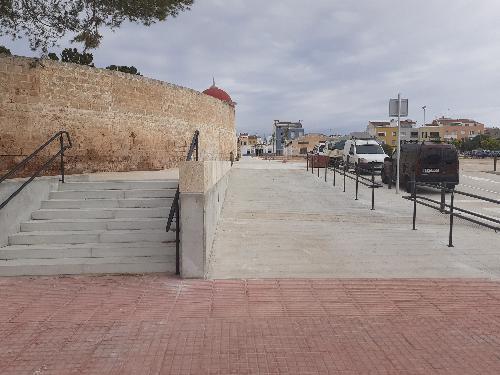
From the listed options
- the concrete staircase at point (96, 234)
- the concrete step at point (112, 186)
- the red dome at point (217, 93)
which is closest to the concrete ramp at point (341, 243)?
the concrete staircase at point (96, 234)

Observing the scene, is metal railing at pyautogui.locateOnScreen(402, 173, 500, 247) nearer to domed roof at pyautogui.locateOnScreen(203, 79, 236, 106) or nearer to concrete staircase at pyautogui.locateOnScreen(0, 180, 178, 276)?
concrete staircase at pyautogui.locateOnScreen(0, 180, 178, 276)

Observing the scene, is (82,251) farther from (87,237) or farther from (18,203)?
(18,203)

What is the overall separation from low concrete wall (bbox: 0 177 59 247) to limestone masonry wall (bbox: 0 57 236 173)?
556 centimetres

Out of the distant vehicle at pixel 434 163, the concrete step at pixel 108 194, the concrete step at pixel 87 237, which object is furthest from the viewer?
the distant vehicle at pixel 434 163

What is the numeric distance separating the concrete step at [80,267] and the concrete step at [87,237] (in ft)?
1.82

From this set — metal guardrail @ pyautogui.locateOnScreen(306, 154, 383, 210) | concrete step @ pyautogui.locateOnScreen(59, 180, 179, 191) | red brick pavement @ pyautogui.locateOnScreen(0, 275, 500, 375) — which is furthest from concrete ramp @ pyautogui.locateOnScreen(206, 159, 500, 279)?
concrete step @ pyautogui.locateOnScreen(59, 180, 179, 191)

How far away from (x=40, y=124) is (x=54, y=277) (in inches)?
333

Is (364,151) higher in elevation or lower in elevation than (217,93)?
lower

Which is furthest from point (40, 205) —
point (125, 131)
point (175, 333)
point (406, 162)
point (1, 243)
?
point (406, 162)

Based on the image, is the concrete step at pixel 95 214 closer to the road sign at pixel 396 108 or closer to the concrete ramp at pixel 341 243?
the concrete ramp at pixel 341 243

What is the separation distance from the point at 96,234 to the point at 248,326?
11.5 feet

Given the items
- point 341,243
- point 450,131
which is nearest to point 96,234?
point 341,243

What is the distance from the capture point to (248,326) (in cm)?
402

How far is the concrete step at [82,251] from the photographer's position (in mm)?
6008
